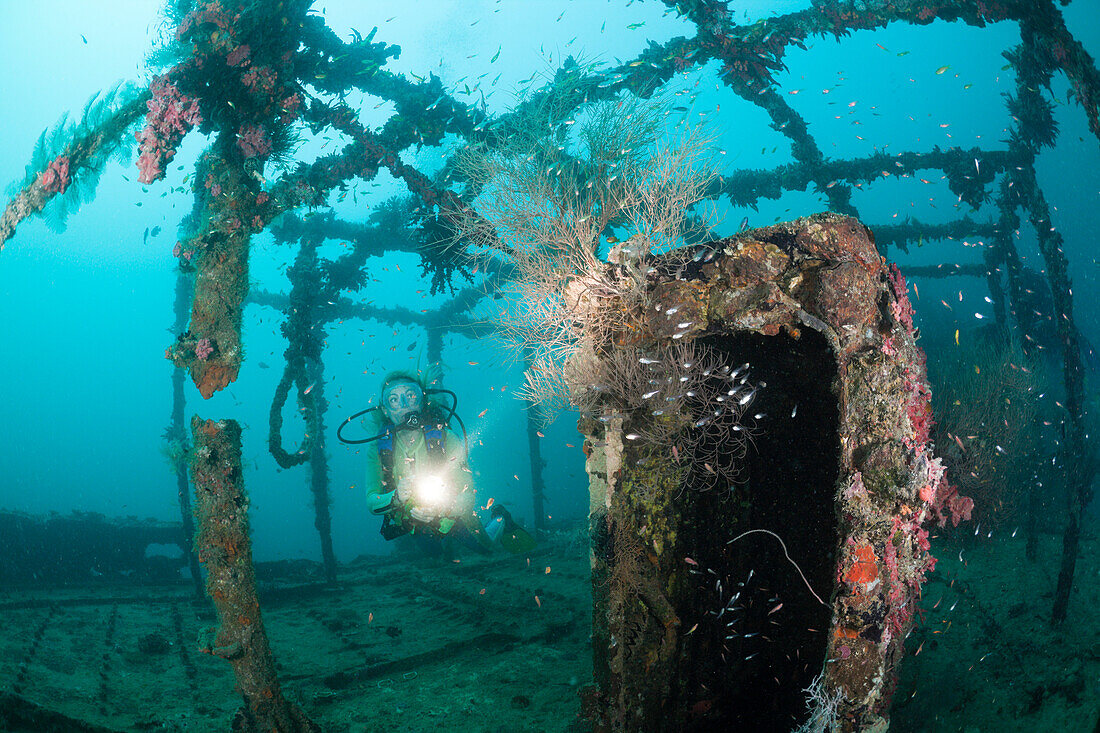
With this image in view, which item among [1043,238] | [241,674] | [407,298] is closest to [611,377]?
[241,674]

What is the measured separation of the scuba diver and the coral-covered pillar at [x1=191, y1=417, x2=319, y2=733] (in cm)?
225

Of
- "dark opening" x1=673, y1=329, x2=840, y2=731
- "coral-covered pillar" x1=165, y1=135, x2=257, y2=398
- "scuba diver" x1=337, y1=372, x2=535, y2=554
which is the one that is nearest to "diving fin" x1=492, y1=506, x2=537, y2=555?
"scuba diver" x1=337, y1=372, x2=535, y2=554

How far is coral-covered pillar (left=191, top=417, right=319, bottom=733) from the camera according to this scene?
387cm

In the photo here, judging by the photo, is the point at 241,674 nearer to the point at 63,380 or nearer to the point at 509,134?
the point at 509,134

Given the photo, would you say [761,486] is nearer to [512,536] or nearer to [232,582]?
[232,582]

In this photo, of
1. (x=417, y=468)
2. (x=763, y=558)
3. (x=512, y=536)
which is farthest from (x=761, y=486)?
(x=512, y=536)

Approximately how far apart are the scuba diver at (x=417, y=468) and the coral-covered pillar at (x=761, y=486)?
324cm

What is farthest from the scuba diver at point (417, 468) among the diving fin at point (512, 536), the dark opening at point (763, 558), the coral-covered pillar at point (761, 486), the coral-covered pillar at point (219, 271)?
the dark opening at point (763, 558)

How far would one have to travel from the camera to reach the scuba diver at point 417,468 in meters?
6.24

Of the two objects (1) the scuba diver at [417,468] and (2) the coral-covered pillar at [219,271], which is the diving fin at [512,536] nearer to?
(1) the scuba diver at [417,468]

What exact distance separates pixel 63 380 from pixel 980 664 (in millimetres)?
203120

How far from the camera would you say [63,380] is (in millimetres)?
142750

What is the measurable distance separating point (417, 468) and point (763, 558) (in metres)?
4.55

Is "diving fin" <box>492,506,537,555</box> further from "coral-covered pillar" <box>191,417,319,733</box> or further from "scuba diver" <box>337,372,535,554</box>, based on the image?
"coral-covered pillar" <box>191,417,319,733</box>
